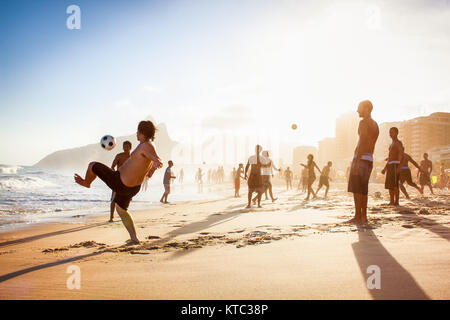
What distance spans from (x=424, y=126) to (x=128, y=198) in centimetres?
16303

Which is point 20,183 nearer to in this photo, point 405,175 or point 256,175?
point 256,175

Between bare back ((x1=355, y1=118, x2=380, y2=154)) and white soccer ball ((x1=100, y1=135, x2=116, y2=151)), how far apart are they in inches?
173

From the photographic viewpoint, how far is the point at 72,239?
17.5 ft

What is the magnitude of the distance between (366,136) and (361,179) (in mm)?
788

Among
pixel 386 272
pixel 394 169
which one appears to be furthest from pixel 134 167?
pixel 394 169

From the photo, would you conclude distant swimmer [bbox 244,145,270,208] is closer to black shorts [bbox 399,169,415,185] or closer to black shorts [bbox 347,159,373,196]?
black shorts [bbox 399,169,415,185]

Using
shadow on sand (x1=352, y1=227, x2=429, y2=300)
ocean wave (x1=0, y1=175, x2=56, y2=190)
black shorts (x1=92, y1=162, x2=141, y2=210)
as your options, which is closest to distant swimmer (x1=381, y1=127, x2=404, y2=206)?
Result: shadow on sand (x1=352, y1=227, x2=429, y2=300)

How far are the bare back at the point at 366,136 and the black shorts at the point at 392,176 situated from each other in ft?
9.98

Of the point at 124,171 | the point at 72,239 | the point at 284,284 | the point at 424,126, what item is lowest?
the point at 72,239

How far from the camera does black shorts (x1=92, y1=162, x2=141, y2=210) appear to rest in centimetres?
425

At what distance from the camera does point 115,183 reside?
14.0 feet
